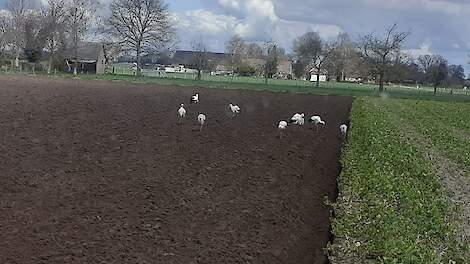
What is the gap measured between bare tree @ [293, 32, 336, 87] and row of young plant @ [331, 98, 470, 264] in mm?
100538

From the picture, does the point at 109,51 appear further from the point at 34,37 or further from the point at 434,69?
the point at 434,69

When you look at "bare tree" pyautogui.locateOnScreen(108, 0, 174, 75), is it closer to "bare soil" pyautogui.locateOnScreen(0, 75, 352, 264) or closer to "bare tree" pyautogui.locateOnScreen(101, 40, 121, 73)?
"bare tree" pyautogui.locateOnScreen(101, 40, 121, 73)

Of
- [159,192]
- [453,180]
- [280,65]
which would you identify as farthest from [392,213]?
[280,65]

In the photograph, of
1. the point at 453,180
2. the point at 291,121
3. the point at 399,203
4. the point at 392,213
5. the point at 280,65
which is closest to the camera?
the point at 392,213

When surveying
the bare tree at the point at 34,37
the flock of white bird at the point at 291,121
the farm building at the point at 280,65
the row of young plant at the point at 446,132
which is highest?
the bare tree at the point at 34,37

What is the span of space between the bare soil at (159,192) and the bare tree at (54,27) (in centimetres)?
7088

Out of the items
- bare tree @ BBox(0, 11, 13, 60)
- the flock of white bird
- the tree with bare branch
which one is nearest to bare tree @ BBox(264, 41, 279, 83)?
the tree with bare branch

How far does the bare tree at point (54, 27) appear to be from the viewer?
9284 centimetres

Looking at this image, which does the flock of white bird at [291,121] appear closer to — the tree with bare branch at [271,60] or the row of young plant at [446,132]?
the row of young plant at [446,132]

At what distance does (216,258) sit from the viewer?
938cm

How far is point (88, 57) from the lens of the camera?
339ft

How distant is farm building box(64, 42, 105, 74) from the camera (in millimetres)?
96375

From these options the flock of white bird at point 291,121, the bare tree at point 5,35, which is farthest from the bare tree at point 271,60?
the flock of white bird at point 291,121

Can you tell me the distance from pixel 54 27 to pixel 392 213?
90.9 meters
